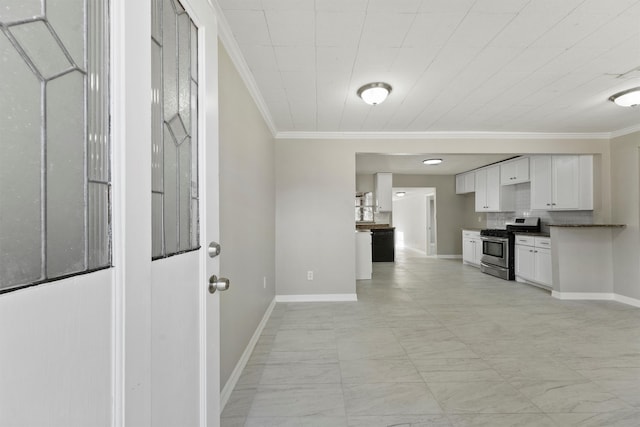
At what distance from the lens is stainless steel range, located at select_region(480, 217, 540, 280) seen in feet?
17.7

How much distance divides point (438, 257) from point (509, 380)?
6.50m

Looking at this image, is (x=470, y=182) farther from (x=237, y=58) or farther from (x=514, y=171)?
(x=237, y=58)

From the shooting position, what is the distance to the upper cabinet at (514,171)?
5.48 metres

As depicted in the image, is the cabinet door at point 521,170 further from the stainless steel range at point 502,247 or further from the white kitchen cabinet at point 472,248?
the white kitchen cabinet at point 472,248

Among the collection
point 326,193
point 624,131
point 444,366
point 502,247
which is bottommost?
point 444,366

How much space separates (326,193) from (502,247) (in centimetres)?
361

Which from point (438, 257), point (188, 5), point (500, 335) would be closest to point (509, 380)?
point (500, 335)

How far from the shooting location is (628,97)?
282 centimetres

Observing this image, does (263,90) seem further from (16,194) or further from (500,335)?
(500,335)

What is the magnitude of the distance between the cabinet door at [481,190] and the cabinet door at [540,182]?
154 centimetres

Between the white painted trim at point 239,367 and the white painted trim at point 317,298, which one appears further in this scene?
the white painted trim at point 317,298

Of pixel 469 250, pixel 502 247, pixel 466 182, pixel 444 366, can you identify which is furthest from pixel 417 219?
pixel 444 366

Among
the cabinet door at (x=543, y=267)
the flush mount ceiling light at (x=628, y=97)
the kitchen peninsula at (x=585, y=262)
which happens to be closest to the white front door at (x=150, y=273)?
the flush mount ceiling light at (x=628, y=97)

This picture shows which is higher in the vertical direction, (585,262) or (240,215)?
(240,215)
